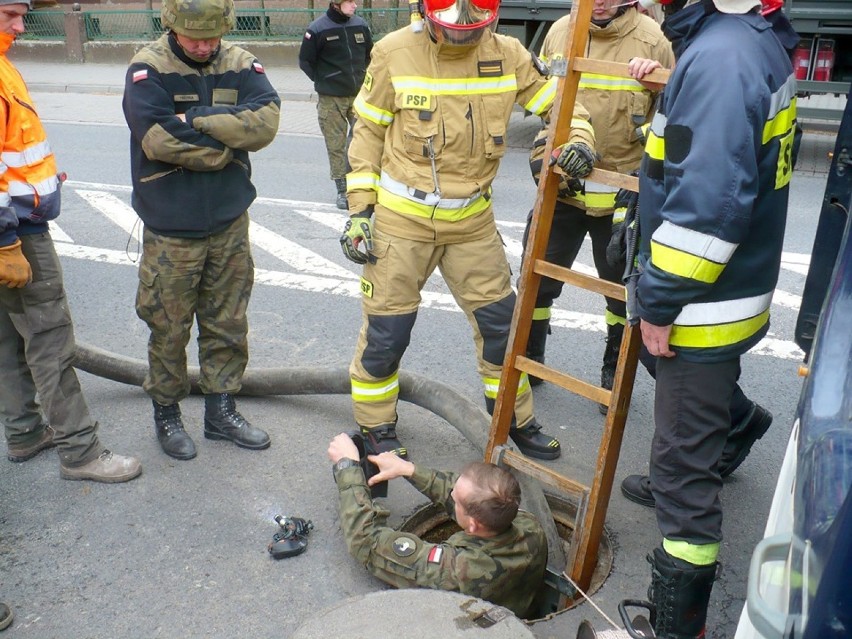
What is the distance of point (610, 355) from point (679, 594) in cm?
181

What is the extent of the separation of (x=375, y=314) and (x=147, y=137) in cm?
112

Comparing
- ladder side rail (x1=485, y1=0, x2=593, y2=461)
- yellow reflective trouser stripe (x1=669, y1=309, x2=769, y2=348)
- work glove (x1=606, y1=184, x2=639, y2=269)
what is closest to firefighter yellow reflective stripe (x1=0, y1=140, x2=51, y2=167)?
ladder side rail (x1=485, y1=0, x2=593, y2=461)

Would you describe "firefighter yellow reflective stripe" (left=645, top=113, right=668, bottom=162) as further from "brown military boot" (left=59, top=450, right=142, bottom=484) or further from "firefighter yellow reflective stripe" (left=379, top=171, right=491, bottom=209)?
"brown military boot" (left=59, top=450, right=142, bottom=484)

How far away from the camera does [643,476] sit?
3.71 m

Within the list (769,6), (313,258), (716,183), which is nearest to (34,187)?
(716,183)

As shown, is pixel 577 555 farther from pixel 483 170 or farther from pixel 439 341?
pixel 439 341

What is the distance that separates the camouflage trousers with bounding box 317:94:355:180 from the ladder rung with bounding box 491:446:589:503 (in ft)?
17.2

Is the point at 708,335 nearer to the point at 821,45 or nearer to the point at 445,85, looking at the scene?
the point at 445,85

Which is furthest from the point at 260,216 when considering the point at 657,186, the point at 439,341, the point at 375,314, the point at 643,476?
the point at 657,186

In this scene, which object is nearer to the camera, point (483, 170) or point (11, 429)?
point (483, 170)

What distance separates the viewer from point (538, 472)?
10.6 feet

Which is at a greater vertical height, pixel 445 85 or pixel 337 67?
pixel 445 85

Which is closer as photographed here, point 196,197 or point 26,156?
point 26,156

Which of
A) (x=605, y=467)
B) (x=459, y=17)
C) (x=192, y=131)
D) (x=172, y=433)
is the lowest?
(x=172, y=433)
